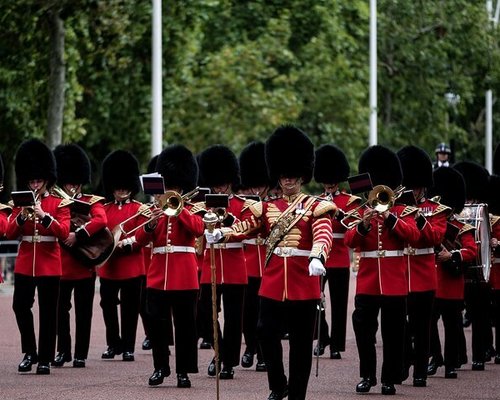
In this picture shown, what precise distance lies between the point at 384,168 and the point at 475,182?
2812mm

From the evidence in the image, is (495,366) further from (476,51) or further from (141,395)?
(476,51)

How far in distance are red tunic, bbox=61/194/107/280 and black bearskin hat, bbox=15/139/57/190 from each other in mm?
492

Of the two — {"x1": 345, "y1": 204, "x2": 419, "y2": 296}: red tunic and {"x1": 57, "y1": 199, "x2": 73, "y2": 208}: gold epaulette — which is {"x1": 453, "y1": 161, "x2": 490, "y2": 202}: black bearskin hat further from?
{"x1": 57, "y1": 199, "x2": 73, "y2": 208}: gold epaulette

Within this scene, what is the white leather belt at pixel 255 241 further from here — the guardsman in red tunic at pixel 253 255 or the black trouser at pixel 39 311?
the black trouser at pixel 39 311

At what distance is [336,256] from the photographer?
1655 cm

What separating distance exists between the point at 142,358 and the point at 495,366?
120 inches

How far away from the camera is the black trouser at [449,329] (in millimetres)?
14516

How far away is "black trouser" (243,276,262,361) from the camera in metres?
15.4

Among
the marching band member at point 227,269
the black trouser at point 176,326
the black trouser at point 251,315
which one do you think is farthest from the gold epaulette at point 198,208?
the black trouser at point 251,315

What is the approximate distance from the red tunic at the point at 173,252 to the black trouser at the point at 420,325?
1.68 m

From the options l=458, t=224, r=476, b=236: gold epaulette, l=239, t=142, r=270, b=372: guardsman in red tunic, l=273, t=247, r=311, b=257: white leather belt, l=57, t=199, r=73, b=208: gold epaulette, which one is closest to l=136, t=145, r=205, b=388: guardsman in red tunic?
l=57, t=199, r=73, b=208: gold epaulette

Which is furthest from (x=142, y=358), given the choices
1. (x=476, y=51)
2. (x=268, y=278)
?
(x=476, y=51)

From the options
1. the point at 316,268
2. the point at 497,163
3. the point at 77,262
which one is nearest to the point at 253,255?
the point at 77,262

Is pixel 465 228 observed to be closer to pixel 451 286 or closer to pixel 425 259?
pixel 451 286
